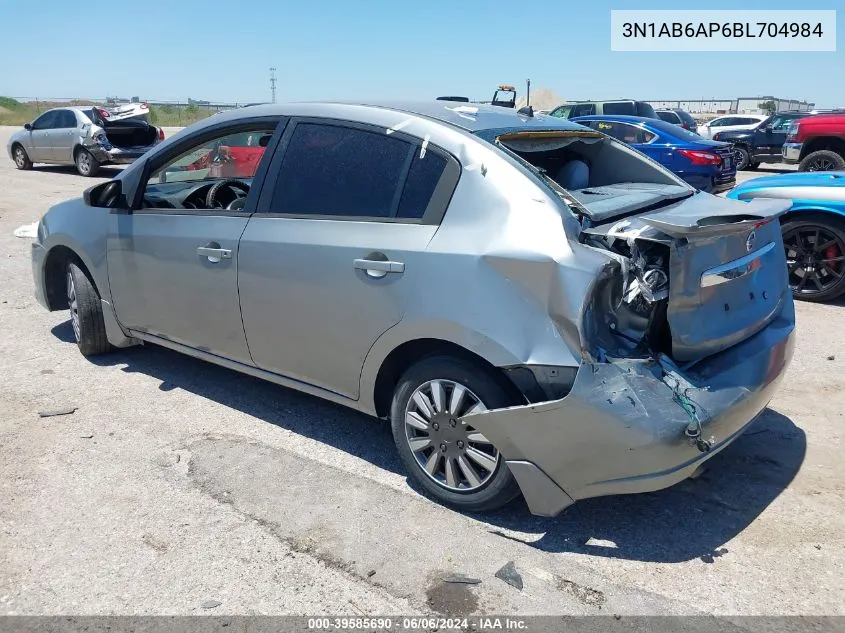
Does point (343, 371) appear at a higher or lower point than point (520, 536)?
higher

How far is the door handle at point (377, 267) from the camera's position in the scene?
3.16m

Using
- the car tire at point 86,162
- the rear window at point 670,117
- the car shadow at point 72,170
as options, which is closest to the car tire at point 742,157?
the rear window at point 670,117

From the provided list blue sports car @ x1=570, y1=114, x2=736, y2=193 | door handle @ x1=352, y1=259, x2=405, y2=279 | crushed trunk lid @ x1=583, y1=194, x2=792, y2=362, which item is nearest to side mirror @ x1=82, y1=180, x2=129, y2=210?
door handle @ x1=352, y1=259, x2=405, y2=279

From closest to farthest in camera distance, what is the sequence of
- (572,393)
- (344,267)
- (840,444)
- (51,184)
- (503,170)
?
(572,393)
(503,170)
(344,267)
(840,444)
(51,184)

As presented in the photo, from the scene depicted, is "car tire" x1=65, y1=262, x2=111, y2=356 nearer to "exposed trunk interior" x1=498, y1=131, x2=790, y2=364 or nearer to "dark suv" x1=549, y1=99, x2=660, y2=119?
"exposed trunk interior" x1=498, y1=131, x2=790, y2=364

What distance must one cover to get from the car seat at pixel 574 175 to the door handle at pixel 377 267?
1.30 metres

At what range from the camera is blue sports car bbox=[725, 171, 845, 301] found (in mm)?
6254

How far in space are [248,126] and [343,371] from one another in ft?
4.99

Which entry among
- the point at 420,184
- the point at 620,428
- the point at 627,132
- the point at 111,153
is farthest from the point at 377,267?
the point at 111,153

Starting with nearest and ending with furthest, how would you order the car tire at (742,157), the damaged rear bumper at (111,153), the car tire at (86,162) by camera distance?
the damaged rear bumper at (111,153)
the car tire at (86,162)
the car tire at (742,157)

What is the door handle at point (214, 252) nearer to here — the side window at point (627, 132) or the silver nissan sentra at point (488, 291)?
the silver nissan sentra at point (488, 291)

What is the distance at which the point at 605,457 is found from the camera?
9.00 feet

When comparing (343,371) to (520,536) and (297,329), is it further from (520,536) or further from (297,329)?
(520,536)

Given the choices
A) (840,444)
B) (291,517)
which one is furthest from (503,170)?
(840,444)
